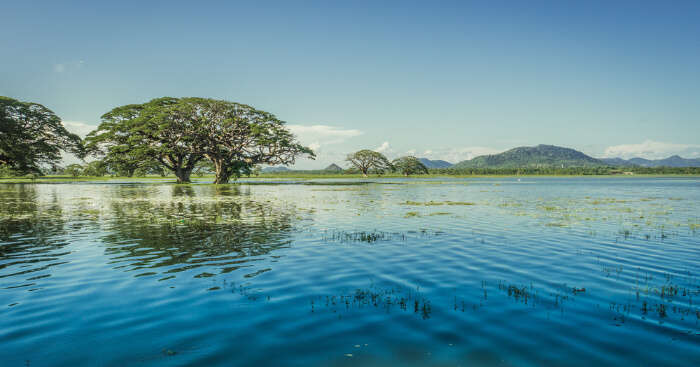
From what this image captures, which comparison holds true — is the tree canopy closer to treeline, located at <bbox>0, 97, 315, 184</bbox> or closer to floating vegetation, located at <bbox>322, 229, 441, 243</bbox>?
Answer: treeline, located at <bbox>0, 97, 315, 184</bbox>

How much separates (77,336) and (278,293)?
407cm

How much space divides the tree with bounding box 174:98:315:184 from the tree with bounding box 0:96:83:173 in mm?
23925

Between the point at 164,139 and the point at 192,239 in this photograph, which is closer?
the point at 192,239

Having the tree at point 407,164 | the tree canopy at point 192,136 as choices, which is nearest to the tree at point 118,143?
the tree canopy at point 192,136

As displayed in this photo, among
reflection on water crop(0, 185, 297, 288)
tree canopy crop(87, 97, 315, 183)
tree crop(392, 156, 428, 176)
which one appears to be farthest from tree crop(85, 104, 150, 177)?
tree crop(392, 156, 428, 176)

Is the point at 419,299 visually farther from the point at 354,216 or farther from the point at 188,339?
the point at 354,216

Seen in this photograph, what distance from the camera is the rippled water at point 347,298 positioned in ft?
20.6

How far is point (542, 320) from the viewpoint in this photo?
7680mm

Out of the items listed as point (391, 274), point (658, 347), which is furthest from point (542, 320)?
point (391, 274)

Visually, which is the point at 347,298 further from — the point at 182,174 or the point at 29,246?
the point at 182,174

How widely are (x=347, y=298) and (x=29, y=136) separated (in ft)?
291

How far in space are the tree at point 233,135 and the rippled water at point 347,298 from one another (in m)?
64.9

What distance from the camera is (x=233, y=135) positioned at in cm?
8269

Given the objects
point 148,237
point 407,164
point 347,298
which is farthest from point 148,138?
point 407,164
